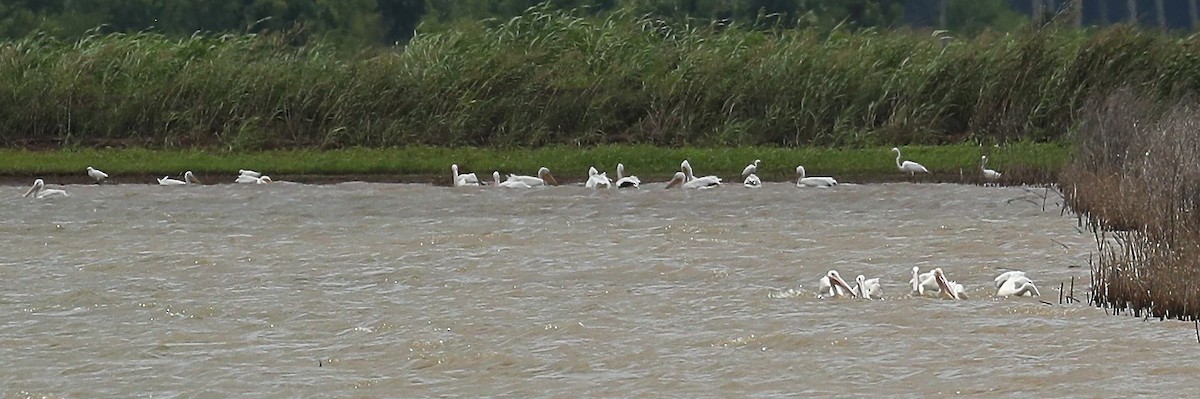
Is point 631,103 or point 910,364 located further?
point 631,103

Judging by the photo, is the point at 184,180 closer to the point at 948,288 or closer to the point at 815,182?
the point at 815,182

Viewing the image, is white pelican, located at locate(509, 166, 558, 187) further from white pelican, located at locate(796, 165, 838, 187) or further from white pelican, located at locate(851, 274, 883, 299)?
white pelican, located at locate(851, 274, 883, 299)

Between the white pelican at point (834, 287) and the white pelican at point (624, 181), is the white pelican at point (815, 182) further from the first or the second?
the white pelican at point (834, 287)

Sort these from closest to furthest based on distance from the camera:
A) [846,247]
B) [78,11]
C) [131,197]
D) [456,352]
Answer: [456,352], [846,247], [131,197], [78,11]

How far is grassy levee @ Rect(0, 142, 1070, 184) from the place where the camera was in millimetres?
24312

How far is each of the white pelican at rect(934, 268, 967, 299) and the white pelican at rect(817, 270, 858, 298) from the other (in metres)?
0.50

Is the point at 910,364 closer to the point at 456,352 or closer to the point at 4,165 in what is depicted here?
the point at 456,352

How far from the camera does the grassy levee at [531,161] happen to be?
24312mm

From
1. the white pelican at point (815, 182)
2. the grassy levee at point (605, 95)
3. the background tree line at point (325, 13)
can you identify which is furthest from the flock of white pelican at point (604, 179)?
the background tree line at point (325, 13)

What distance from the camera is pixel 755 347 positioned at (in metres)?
11.0

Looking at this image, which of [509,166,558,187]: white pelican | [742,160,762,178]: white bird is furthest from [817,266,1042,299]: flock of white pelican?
[742,160,762,178]: white bird

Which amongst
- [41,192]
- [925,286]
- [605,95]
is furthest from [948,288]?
[605,95]

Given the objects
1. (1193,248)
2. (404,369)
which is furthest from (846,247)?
(404,369)

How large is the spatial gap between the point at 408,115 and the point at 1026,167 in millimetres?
7928
